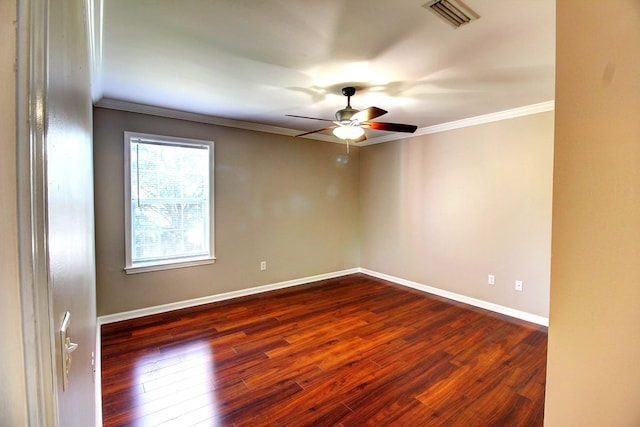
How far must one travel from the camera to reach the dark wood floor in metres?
2.00

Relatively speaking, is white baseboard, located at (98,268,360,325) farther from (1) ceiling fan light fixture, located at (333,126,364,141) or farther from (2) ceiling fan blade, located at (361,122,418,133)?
(2) ceiling fan blade, located at (361,122,418,133)

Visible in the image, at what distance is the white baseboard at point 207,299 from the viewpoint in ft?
11.1

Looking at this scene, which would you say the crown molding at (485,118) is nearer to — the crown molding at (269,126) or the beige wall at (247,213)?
the crown molding at (269,126)

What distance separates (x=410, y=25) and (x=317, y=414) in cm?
255

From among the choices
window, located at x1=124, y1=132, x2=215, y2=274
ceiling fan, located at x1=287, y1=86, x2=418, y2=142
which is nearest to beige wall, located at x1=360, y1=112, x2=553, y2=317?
ceiling fan, located at x1=287, y1=86, x2=418, y2=142

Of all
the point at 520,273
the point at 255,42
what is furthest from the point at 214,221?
the point at 520,273

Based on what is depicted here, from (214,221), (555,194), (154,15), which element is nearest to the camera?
(555,194)

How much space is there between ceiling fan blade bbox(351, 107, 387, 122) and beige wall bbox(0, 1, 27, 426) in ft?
7.92

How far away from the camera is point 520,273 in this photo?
3574mm

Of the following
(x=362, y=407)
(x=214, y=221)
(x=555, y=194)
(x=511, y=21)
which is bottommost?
(x=362, y=407)

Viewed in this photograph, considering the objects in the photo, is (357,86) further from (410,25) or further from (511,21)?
(511,21)

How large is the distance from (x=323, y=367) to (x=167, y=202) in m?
2.65

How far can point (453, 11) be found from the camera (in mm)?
1662

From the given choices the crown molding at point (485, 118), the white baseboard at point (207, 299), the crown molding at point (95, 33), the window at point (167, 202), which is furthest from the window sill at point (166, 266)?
the crown molding at point (485, 118)
